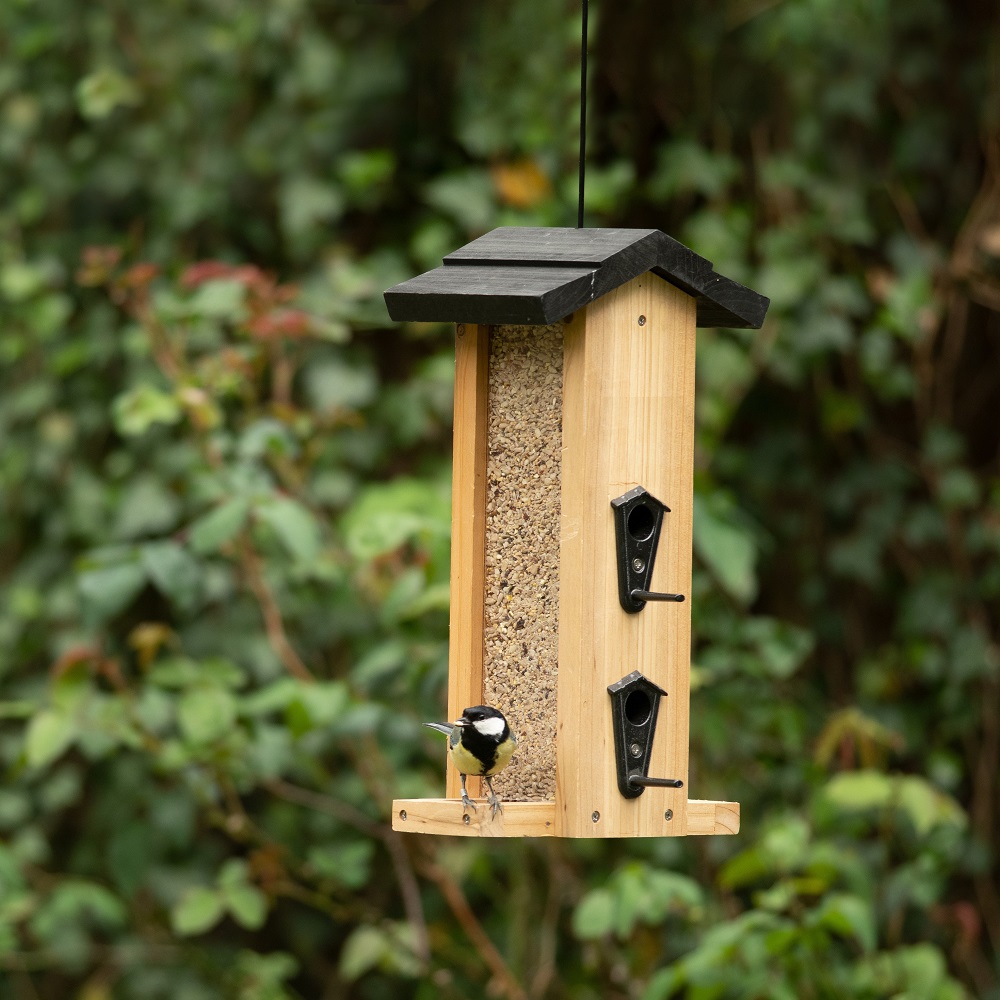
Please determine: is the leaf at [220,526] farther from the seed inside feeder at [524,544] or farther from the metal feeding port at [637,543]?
the metal feeding port at [637,543]

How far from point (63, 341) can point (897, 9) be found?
2.90 metres

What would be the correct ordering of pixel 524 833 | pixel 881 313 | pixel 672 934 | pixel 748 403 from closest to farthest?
pixel 524 833, pixel 672 934, pixel 881 313, pixel 748 403

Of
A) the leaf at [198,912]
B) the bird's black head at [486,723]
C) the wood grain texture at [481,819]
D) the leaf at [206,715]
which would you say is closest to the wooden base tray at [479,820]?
the wood grain texture at [481,819]

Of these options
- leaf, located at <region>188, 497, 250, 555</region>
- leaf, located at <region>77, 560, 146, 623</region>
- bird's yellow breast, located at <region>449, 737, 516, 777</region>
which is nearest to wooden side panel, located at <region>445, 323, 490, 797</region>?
bird's yellow breast, located at <region>449, 737, 516, 777</region>

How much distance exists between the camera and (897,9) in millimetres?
5145

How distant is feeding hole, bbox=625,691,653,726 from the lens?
2.58 meters

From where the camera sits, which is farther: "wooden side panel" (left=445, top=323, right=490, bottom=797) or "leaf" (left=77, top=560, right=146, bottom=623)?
"leaf" (left=77, top=560, right=146, bottom=623)

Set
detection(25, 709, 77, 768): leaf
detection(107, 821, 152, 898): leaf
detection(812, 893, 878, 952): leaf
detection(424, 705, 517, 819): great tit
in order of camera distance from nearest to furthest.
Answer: detection(424, 705, 517, 819): great tit < detection(812, 893, 878, 952): leaf < detection(25, 709, 77, 768): leaf < detection(107, 821, 152, 898): leaf

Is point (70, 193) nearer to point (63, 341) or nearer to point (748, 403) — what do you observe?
point (63, 341)

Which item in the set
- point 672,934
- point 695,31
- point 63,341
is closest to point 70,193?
point 63,341

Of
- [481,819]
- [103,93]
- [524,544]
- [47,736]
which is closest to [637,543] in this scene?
[524,544]

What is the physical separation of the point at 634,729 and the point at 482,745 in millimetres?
294

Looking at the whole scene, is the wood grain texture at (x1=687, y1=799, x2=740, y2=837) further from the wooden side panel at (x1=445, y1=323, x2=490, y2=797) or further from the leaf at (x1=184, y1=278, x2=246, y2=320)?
the leaf at (x1=184, y1=278, x2=246, y2=320)

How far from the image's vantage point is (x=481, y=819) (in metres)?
2.39
